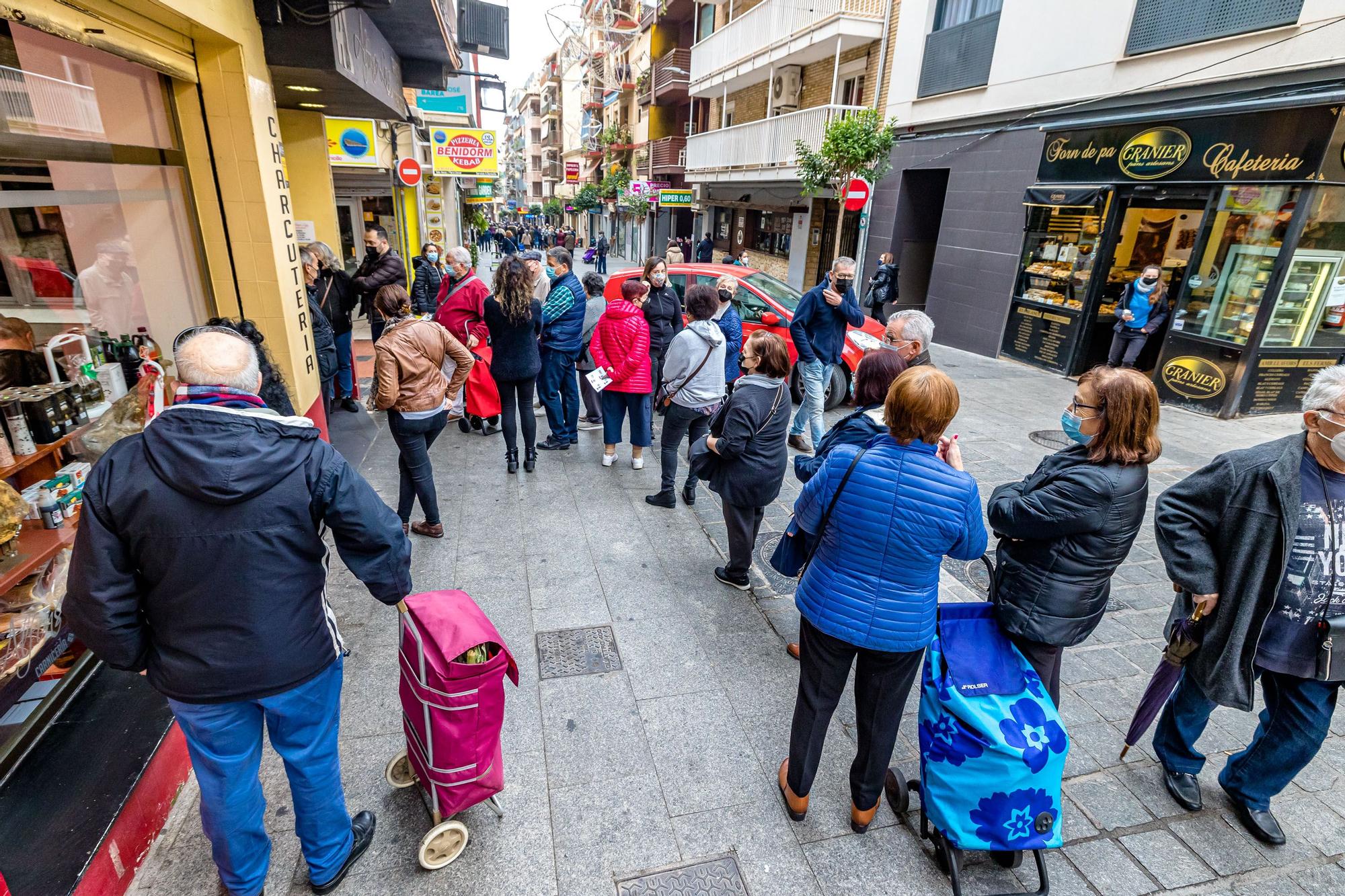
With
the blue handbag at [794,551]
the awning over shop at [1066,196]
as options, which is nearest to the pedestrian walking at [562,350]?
the blue handbag at [794,551]

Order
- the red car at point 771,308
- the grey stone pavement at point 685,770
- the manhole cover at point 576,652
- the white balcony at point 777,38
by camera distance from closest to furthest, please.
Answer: the grey stone pavement at point 685,770 → the manhole cover at point 576,652 → the red car at point 771,308 → the white balcony at point 777,38

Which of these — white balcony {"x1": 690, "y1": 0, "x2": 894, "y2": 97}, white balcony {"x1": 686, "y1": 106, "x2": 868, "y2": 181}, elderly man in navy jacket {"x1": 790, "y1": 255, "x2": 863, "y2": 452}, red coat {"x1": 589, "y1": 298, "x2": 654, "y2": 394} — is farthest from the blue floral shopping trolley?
white balcony {"x1": 690, "y1": 0, "x2": 894, "y2": 97}

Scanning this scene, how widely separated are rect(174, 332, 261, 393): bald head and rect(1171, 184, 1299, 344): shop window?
1047 centimetres

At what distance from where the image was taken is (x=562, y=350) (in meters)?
6.50

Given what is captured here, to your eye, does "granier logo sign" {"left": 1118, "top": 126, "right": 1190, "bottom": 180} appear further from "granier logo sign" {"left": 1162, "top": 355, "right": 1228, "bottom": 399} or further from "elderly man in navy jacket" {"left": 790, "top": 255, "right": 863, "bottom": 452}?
"elderly man in navy jacket" {"left": 790, "top": 255, "right": 863, "bottom": 452}

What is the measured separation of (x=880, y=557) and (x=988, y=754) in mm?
765

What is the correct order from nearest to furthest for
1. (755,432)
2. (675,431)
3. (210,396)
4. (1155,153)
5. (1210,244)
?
(210,396) → (755,432) → (675,431) → (1210,244) → (1155,153)

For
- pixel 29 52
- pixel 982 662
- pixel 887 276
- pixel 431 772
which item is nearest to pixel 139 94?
pixel 29 52

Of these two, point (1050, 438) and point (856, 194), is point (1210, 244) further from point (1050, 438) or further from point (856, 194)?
point (856, 194)

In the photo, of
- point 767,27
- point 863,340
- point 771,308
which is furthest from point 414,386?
point 767,27

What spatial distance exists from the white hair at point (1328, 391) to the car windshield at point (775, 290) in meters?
6.03

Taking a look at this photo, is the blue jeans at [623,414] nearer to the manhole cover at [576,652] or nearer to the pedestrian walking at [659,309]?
the pedestrian walking at [659,309]

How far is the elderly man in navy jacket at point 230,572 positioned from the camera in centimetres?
179

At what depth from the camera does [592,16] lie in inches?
1619
